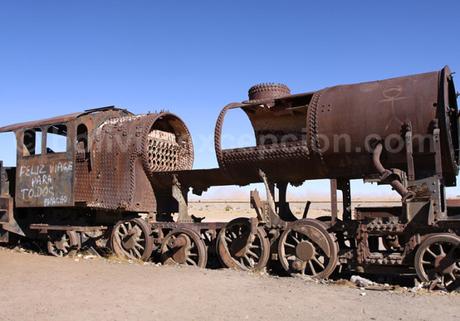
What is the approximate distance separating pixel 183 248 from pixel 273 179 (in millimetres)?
2251

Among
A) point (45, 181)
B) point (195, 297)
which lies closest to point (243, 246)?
point (195, 297)

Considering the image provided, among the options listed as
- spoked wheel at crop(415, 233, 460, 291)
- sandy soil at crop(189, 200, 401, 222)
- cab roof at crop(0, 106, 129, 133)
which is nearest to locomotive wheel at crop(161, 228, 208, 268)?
cab roof at crop(0, 106, 129, 133)

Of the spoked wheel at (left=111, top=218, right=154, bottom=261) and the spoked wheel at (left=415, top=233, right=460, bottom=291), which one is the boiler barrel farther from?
the spoked wheel at (left=111, top=218, right=154, bottom=261)

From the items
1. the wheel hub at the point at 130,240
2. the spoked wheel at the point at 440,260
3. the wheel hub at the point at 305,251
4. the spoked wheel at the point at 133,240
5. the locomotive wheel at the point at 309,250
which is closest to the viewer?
the spoked wheel at the point at 440,260

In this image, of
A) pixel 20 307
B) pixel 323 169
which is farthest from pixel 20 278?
pixel 323 169

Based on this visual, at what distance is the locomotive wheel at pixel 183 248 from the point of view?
31.1 feet

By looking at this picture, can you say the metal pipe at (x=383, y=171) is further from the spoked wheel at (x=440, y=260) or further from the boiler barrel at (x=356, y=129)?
the spoked wheel at (x=440, y=260)

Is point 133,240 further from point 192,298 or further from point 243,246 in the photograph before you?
point 192,298

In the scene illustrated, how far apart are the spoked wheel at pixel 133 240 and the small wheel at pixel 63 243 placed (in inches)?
37.9

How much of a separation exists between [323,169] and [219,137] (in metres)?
2.04

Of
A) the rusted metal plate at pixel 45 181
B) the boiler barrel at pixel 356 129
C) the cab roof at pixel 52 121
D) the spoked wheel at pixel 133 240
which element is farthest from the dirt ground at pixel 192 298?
the cab roof at pixel 52 121

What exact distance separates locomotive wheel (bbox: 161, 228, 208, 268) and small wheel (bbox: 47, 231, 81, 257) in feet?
7.69

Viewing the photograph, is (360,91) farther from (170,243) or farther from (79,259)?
(79,259)

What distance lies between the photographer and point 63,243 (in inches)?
440
